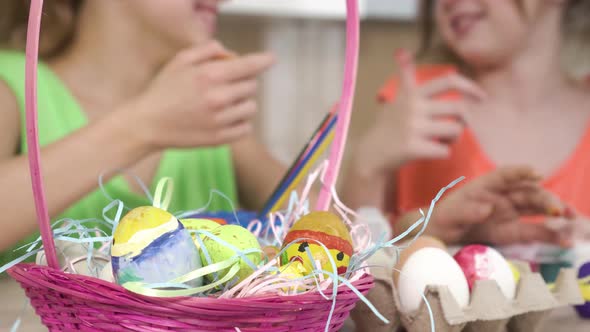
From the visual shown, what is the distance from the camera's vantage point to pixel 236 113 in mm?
925

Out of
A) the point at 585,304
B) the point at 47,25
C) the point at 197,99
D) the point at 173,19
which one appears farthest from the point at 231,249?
the point at 47,25

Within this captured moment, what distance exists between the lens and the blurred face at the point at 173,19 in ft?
3.55

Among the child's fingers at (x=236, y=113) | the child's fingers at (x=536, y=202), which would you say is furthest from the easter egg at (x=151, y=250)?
the child's fingers at (x=536, y=202)

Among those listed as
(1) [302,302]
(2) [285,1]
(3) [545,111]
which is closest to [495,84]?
(3) [545,111]

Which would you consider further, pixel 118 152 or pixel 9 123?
A: pixel 9 123

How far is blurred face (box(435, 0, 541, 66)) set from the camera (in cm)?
133

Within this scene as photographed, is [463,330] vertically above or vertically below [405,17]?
below

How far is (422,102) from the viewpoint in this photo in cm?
117

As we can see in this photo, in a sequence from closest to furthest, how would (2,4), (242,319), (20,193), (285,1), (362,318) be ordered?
(242,319) < (362,318) < (20,193) < (2,4) < (285,1)

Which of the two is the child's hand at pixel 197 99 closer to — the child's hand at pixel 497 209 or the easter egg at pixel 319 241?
the child's hand at pixel 497 209

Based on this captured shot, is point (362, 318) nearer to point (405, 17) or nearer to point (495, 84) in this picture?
point (495, 84)

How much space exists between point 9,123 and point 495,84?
1073 millimetres

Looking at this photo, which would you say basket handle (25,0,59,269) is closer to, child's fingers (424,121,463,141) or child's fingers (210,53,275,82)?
child's fingers (210,53,275,82)

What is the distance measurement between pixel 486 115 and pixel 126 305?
1.29m
